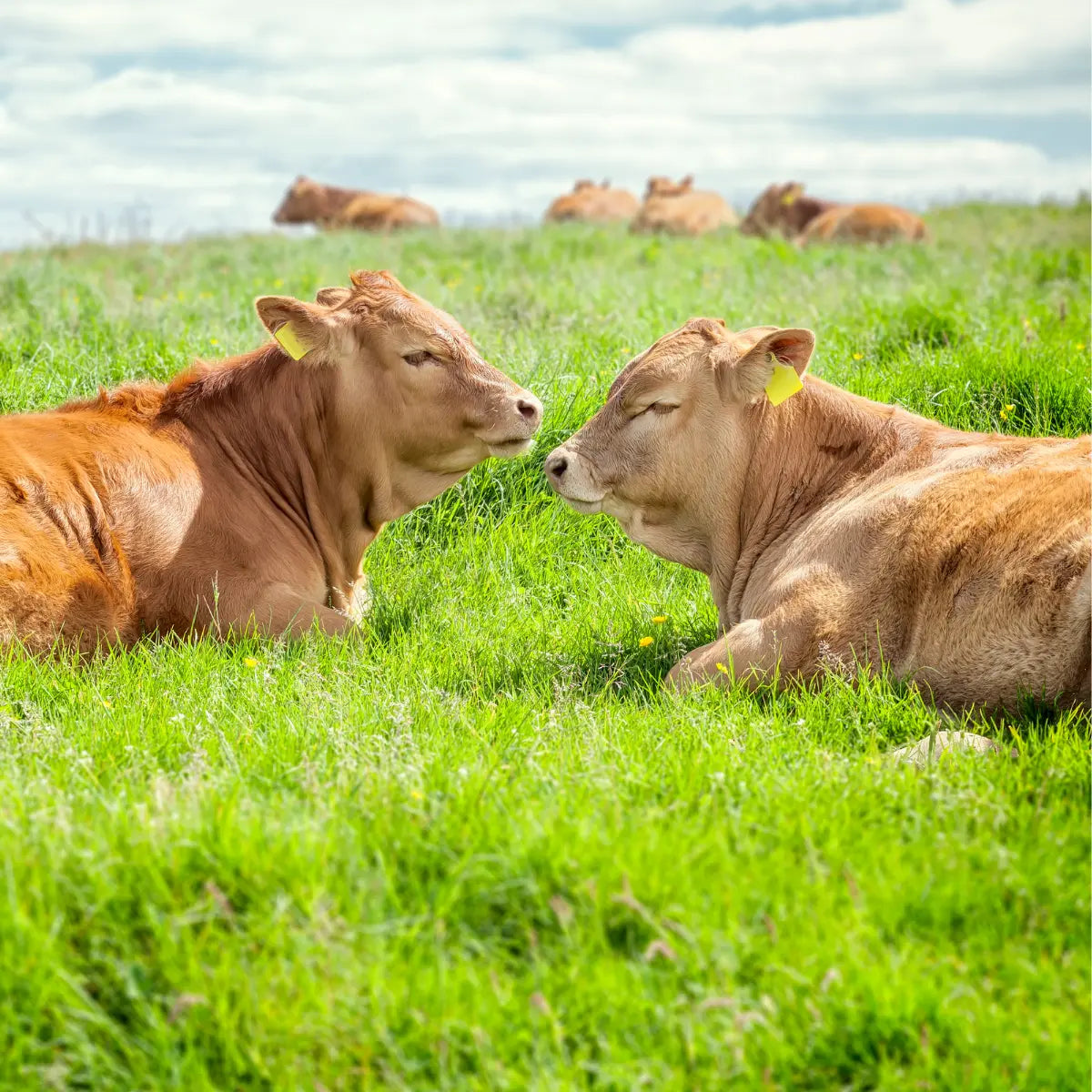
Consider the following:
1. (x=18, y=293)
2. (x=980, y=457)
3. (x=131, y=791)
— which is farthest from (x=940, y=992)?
(x=18, y=293)

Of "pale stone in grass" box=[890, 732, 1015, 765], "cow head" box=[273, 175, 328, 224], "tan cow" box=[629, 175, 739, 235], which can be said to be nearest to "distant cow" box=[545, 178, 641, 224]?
"tan cow" box=[629, 175, 739, 235]

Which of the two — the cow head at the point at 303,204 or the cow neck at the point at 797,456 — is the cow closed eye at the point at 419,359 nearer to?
the cow neck at the point at 797,456

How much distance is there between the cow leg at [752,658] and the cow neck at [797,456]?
0.63 metres

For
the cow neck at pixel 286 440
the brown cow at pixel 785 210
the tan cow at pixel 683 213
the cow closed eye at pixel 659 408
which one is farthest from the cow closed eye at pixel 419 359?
the brown cow at pixel 785 210

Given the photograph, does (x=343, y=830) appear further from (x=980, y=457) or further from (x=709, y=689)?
(x=980, y=457)

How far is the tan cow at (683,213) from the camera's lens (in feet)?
90.9

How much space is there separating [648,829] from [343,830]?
763 millimetres

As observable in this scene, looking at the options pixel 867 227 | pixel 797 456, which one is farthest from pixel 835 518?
pixel 867 227

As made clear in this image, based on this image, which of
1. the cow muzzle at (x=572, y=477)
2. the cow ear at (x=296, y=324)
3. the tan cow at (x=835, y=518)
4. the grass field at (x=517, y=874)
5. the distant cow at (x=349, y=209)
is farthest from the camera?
the distant cow at (x=349, y=209)

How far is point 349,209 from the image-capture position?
34.4 meters

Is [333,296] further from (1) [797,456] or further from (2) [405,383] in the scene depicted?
(1) [797,456]

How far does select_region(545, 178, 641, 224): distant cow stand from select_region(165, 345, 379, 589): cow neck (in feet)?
93.9

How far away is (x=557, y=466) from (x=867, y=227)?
64.4ft

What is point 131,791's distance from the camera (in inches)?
148
